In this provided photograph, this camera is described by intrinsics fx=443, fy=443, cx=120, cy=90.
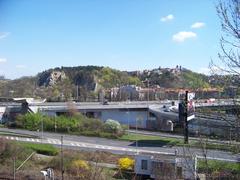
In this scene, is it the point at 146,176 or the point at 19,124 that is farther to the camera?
the point at 19,124

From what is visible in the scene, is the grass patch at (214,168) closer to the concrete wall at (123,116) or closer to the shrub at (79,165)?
the shrub at (79,165)

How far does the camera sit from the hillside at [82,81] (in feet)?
362

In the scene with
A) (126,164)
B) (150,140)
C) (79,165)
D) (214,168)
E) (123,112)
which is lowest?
(126,164)

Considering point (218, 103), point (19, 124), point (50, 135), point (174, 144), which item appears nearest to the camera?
point (218, 103)

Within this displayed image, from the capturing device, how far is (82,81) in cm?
13362

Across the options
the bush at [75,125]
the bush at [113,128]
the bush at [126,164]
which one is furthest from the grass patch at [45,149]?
the bush at [113,128]

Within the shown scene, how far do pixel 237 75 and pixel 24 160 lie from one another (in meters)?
23.1

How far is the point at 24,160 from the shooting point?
26.2 metres

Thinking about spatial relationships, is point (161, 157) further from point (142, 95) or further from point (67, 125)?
point (142, 95)

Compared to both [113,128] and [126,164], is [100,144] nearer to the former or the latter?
[113,128]

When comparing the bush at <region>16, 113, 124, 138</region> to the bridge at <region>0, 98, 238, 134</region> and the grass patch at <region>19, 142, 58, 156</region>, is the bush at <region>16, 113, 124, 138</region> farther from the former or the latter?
the grass patch at <region>19, 142, 58, 156</region>

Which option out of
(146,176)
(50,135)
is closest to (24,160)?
(146,176)

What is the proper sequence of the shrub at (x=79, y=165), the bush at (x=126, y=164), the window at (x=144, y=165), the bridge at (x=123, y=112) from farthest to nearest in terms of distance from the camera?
the bridge at (x=123, y=112) → the bush at (x=126, y=164) → the window at (x=144, y=165) → the shrub at (x=79, y=165)

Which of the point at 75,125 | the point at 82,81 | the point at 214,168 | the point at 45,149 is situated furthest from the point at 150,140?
the point at 82,81
